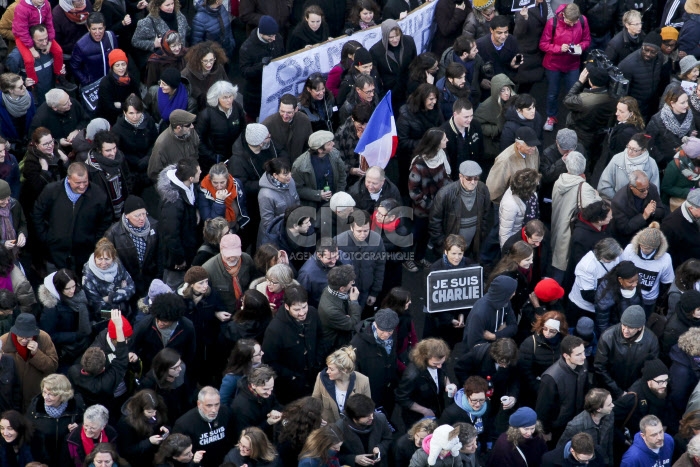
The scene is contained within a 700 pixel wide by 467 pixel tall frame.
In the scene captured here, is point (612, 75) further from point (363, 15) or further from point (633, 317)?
point (633, 317)

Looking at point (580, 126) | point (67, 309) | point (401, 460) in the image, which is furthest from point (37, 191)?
point (580, 126)

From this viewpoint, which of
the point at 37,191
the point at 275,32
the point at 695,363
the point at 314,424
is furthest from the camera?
the point at 275,32

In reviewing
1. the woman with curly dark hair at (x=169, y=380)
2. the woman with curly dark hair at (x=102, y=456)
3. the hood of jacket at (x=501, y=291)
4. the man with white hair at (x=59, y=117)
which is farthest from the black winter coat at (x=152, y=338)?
the man with white hair at (x=59, y=117)

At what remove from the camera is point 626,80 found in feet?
44.0

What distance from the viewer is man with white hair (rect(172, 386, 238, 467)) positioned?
30.1 ft

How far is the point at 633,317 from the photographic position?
33.0 ft

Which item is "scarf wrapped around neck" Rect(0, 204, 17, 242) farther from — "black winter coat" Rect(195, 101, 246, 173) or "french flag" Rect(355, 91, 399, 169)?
"french flag" Rect(355, 91, 399, 169)

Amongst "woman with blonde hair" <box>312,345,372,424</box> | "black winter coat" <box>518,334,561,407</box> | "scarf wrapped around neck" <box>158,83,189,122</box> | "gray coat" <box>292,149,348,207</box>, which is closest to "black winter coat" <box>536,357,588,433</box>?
"black winter coat" <box>518,334,561,407</box>

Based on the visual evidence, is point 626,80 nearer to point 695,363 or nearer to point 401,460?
point 695,363

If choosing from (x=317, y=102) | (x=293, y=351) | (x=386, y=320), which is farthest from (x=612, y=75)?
(x=293, y=351)

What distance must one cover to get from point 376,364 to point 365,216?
1.65 m

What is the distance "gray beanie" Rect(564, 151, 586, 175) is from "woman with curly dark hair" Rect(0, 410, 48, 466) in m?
5.69

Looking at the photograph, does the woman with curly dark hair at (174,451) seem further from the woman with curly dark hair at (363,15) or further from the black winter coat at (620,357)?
the woman with curly dark hair at (363,15)

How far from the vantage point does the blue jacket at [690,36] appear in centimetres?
1447
